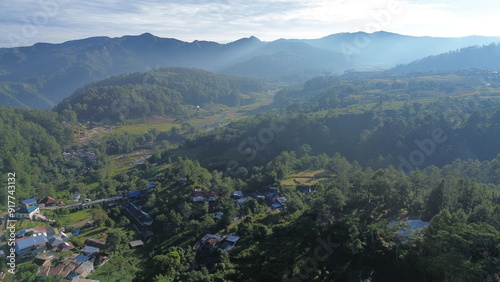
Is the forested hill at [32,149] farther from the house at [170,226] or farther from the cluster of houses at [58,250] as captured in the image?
the house at [170,226]

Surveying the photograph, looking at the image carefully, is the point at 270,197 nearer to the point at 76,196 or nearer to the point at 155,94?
the point at 76,196

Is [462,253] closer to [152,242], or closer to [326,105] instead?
[152,242]

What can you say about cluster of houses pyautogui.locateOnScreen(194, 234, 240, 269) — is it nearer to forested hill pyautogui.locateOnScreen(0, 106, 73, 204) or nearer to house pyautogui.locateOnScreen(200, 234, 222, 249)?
house pyautogui.locateOnScreen(200, 234, 222, 249)

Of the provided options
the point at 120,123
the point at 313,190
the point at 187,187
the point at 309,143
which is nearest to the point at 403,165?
the point at 309,143

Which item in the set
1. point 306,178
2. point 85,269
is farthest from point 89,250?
point 306,178

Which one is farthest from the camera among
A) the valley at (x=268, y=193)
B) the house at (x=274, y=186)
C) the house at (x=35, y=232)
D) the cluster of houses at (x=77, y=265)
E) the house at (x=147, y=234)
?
the house at (x=274, y=186)

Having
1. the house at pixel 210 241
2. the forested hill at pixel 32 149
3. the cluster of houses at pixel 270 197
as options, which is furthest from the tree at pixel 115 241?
the forested hill at pixel 32 149
